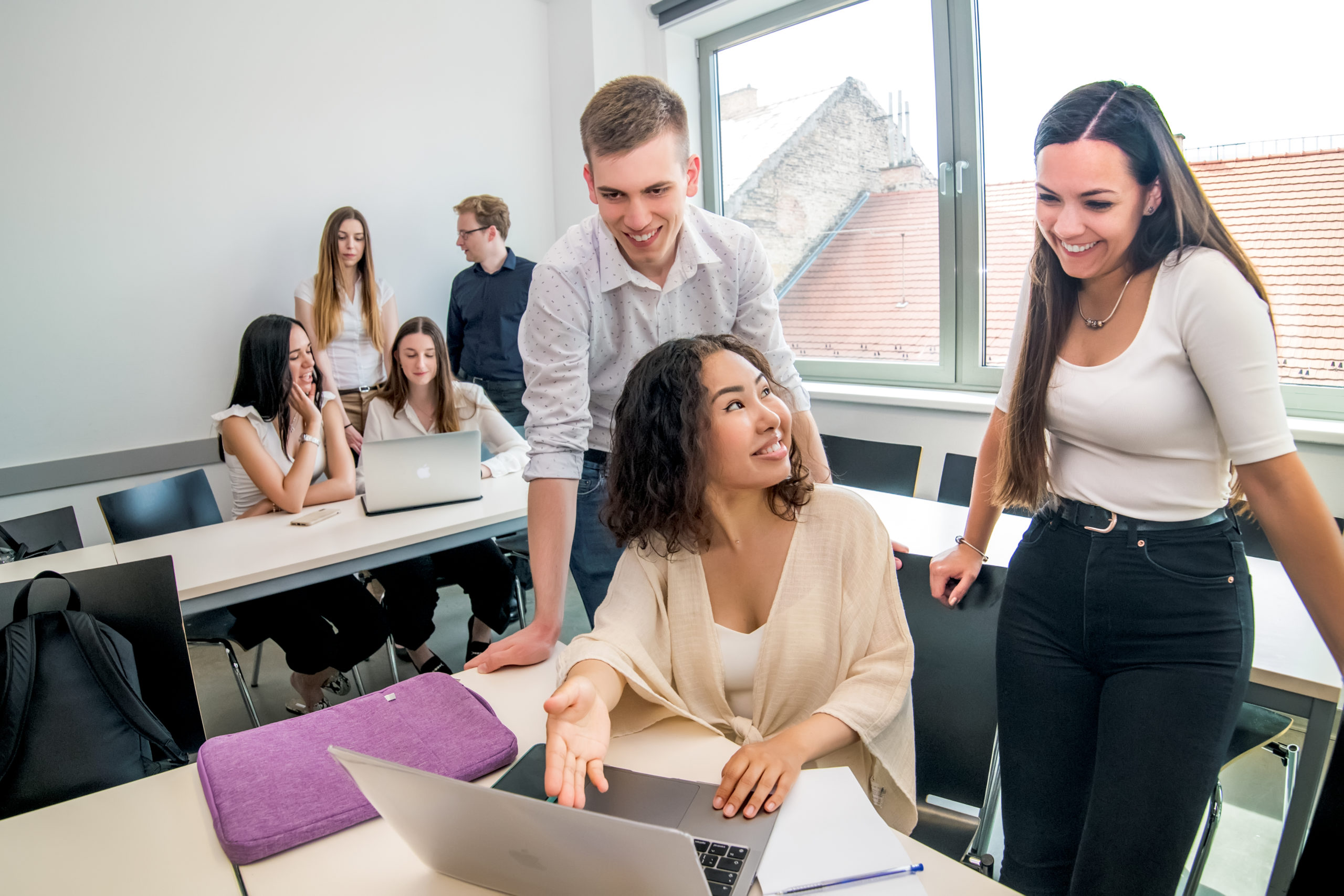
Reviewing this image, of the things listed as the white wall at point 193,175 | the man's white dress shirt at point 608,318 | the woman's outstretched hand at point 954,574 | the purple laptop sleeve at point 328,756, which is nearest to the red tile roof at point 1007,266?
the woman's outstretched hand at point 954,574

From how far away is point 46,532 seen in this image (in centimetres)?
248

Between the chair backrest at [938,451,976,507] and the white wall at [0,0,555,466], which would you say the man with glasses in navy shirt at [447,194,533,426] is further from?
the chair backrest at [938,451,976,507]

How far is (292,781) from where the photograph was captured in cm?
104

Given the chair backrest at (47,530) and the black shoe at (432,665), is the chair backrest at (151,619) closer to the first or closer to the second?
the chair backrest at (47,530)

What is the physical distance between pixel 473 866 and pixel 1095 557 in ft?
3.07

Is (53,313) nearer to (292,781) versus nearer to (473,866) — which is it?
(292,781)

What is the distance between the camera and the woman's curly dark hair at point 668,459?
4.30 ft

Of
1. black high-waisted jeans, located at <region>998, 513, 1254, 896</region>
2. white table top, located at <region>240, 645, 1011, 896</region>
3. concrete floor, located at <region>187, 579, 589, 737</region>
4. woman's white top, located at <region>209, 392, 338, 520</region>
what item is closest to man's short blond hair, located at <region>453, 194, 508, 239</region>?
woman's white top, located at <region>209, 392, 338, 520</region>

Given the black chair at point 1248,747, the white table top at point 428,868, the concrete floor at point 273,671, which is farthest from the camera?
the concrete floor at point 273,671

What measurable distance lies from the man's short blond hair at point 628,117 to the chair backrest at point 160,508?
2.06 meters

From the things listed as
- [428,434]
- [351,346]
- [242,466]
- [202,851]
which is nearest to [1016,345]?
[202,851]

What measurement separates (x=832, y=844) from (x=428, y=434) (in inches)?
90.4

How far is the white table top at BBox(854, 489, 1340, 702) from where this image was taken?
4.22ft

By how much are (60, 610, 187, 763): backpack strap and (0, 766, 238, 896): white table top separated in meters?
0.26
